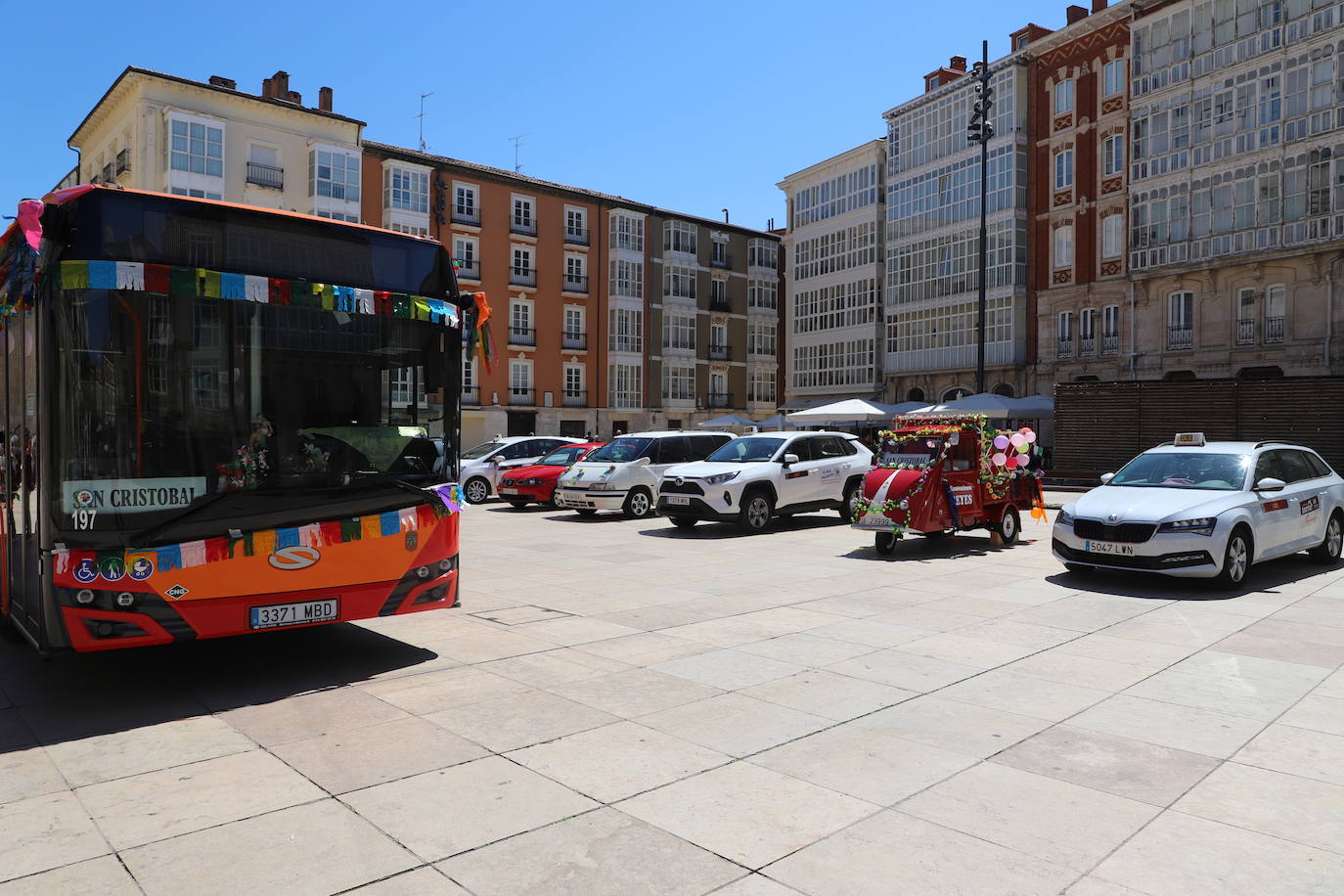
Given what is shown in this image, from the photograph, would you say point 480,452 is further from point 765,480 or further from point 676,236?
point 676,236

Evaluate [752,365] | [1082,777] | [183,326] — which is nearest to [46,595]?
[183,326]

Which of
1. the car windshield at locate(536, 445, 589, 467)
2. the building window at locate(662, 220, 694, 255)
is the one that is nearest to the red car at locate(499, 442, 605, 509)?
the car windshield at locate(536, 445, 589, 467)

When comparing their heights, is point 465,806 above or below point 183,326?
below

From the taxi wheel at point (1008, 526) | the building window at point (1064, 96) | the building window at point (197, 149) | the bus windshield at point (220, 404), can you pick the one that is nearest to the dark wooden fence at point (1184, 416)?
the taxi wheel at point (1008, 526)

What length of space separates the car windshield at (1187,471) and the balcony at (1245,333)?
84.7ft

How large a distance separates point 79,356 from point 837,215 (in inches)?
1947

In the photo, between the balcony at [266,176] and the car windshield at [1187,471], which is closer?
the car windshield at [1187,471]

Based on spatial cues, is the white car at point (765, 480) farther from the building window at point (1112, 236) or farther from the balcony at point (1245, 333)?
the building window at point (1112, 236)

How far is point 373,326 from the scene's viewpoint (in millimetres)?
6652

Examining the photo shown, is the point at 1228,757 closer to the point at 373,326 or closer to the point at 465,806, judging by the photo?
the point at 465,806

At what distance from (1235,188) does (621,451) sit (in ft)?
88.6

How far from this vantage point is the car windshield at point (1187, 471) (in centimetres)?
1059

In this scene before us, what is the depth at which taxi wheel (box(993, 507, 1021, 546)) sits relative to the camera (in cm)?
1392

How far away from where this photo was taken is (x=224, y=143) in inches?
1543
